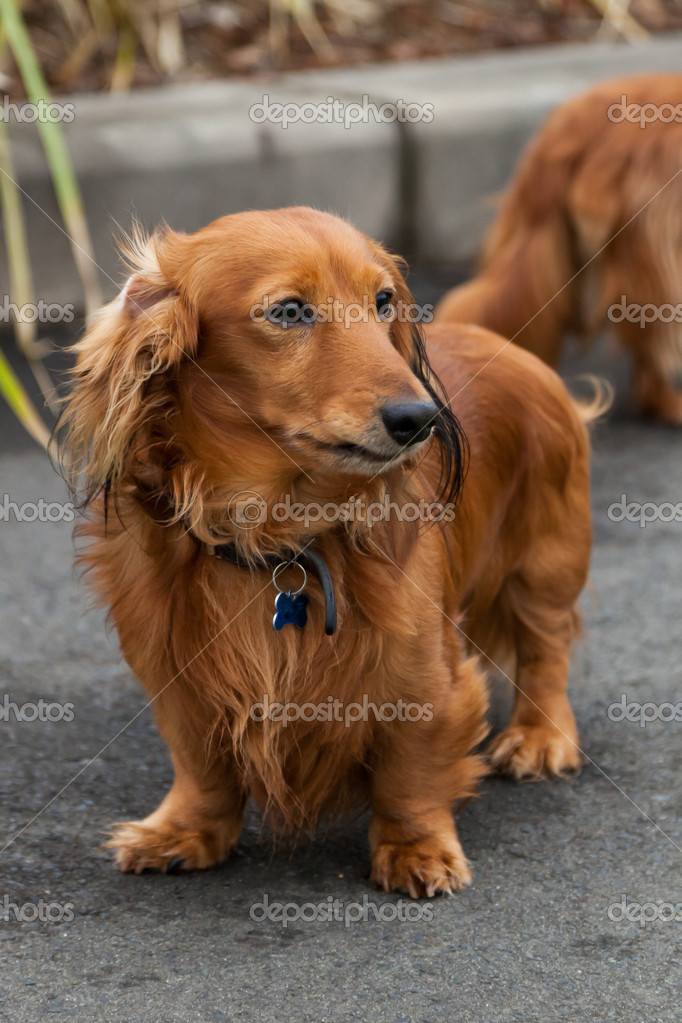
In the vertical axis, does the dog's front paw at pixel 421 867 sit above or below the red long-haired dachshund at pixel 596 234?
below

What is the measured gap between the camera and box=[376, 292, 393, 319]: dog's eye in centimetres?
258

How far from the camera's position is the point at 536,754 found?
10.1ft

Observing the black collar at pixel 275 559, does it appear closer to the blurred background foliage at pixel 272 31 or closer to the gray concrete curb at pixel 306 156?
the gray concrete curb at pixel 306 156

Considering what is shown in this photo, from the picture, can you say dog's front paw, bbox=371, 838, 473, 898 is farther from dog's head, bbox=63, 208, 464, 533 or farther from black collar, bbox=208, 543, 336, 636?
dog's head, bbox=63, 208, 464, 533

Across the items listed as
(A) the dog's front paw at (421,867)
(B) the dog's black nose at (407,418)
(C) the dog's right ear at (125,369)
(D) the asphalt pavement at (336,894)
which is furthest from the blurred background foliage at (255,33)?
(B) the dog's black nose at (407,418)

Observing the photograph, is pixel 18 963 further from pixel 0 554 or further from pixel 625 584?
pixel 625 584

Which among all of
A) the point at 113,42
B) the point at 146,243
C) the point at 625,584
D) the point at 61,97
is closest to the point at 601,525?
the point at 625,584

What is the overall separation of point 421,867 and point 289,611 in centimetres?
60

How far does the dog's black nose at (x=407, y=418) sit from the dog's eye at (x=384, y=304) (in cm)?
38

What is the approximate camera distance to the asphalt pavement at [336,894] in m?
2.28

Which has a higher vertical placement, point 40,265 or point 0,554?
point 40,265

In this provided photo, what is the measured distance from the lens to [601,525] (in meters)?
4.46

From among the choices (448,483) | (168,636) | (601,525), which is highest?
(448,483)

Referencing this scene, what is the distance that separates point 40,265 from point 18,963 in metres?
3.44
